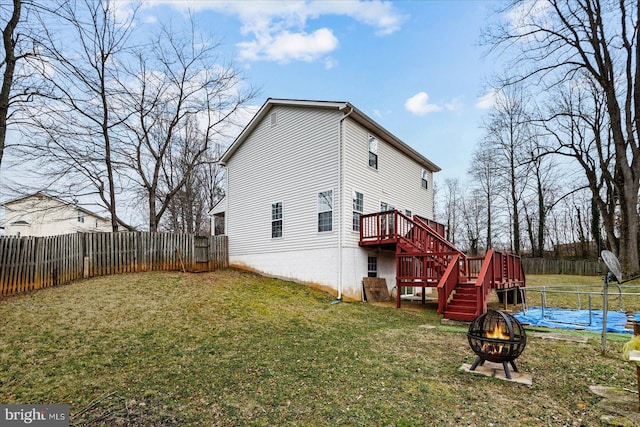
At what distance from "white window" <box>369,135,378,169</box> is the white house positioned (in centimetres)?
4

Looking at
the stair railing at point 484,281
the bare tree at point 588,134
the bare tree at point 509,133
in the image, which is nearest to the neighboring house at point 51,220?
the stair railing at point 484,281

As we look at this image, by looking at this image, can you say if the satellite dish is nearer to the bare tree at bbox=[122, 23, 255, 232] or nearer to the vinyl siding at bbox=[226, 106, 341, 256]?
the vinyl siding at bbox=[226, 106, 341, 256]

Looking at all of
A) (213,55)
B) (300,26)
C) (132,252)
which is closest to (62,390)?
(132,252)

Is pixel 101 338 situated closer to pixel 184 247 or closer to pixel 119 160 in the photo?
pixel 184 247

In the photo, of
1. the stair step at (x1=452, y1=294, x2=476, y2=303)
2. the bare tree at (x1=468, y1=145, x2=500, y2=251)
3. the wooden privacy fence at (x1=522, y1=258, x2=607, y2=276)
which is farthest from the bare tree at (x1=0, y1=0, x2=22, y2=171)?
the bare tree at (x1=468, y1=145, x2=500, y2=251)

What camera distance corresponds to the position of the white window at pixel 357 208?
12.6 meters

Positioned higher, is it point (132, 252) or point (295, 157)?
point (295, 157)

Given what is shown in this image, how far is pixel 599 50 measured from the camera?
1588 cm

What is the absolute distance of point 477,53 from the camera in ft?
53.1

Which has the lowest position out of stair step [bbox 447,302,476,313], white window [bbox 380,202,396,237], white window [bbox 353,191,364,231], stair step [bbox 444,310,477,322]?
stair step [bbox 444,310,477,322]

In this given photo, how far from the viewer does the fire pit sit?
4840 millimetres

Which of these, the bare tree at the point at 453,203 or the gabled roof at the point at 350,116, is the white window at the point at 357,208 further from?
the bare tree at the point at 453,203

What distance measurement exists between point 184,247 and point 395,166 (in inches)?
397

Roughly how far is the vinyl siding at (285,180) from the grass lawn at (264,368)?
15.7 feet
